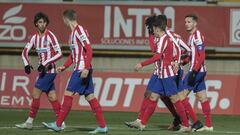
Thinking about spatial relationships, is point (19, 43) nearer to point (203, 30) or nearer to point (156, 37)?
point (203, 30)

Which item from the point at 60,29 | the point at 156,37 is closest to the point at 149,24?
the point at 156,37

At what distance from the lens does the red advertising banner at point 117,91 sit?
17734 millimetres

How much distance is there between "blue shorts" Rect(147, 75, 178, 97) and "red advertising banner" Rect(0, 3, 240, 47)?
24.6 ft

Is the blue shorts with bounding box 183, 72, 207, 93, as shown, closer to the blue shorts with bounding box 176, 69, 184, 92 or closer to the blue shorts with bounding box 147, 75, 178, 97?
the blue shorts with bounding box 176, 69, 184, 92

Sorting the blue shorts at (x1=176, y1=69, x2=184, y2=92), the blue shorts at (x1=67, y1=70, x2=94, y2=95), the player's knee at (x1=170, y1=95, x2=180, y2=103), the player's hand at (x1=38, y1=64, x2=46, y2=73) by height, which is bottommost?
the player's knee at (x1=170, y1=95, x2=180, y2=103)

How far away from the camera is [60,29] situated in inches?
792

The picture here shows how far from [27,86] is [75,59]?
6460 millimetres

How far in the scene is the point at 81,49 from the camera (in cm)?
1198

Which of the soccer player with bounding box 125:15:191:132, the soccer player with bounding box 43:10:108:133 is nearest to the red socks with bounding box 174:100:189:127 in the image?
the soccer player with bounding box 125:15:191:132

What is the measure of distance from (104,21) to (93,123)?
5759 millimetres

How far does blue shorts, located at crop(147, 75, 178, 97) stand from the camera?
12.3 m

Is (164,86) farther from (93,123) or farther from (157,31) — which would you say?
(93,123)

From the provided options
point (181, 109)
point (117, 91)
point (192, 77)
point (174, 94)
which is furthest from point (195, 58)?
point (117, 91)

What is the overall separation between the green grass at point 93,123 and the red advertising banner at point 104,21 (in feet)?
9.97
